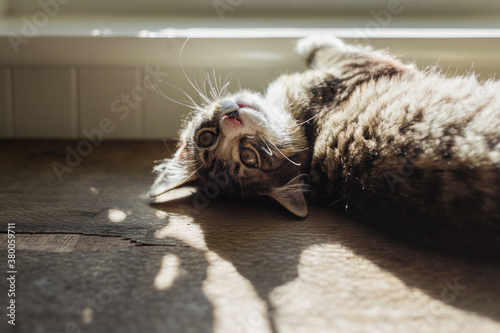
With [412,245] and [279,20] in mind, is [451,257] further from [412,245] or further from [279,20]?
[279,20]

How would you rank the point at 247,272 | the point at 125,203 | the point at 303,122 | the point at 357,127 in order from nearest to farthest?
the point at 247,272
the point at 357,127
the point at 125,203
the point at 303,122

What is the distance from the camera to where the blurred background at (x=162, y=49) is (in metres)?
1.66

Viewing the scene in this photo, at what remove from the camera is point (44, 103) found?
6.18 feet

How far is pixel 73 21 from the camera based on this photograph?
5.98ft

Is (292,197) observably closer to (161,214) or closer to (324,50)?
(161,214)

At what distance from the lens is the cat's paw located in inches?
64.5

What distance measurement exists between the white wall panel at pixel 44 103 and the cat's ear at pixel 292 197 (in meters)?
1.07

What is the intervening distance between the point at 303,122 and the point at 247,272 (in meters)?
0.66

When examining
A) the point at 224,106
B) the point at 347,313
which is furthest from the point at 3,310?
the point at 224,106

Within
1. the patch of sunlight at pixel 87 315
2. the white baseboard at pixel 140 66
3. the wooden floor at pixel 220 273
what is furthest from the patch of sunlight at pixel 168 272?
the white baseboard at pixel 140 66

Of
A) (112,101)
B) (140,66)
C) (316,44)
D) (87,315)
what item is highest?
(316,44)

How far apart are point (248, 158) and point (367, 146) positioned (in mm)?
374

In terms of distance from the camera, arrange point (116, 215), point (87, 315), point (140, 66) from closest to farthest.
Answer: point (87, 315)
point (116, 215)
point (140, 66)

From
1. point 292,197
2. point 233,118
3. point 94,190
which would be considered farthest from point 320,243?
point 94,190
